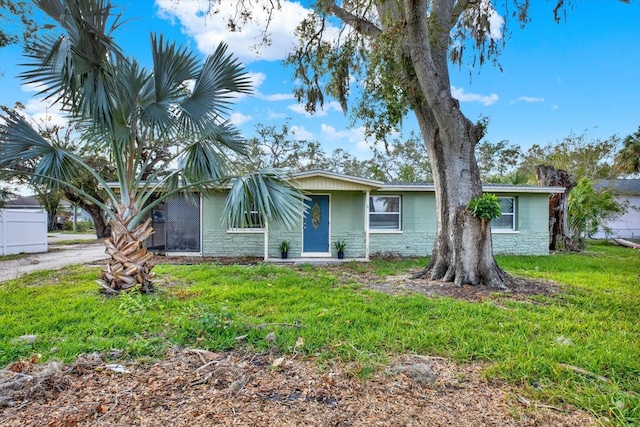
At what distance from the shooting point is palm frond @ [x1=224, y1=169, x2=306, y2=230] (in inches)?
174

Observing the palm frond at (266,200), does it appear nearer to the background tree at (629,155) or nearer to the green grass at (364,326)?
the green grass at (364,326)

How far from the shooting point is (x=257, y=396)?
236 cm

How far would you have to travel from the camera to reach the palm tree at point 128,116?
3.95 meters

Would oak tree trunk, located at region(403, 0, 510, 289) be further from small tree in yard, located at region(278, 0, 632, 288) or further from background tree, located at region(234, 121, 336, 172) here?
background tree, located at region(234, 121, 336, 172)

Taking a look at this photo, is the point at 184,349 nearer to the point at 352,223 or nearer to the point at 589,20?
the point at 352,223

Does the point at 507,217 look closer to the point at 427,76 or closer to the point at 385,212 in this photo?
the point at 385,212

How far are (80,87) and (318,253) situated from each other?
765 centimetres

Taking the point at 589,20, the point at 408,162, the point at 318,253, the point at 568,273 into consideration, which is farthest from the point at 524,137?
the point at 318,253

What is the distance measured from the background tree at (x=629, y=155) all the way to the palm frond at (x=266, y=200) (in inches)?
934

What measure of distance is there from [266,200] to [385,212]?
23.8ft

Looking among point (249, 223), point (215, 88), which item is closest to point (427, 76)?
point (215, 88)

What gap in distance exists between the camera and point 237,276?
6.87 metres

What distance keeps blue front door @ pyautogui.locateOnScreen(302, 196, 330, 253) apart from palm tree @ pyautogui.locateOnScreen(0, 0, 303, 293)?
16.2 ft

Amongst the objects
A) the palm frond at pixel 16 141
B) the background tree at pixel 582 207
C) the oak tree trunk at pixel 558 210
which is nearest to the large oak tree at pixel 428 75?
the palm frond at pixel 16 141
